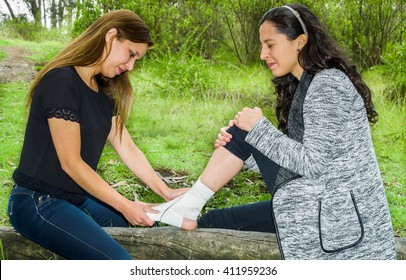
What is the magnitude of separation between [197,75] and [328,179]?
1.97m

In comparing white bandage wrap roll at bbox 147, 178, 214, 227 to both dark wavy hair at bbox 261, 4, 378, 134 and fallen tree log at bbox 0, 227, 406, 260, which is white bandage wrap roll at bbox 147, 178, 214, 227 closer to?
fallen tree log at bbox 0, 227, 406, 260

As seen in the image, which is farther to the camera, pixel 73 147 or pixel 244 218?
pixel 244 218

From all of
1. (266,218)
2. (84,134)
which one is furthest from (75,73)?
(266,218)

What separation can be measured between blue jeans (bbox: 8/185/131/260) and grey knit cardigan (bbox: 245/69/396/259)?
43cm

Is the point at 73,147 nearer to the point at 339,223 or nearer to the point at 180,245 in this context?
the point at 180,245

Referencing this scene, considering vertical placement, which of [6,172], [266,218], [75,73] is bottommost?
[6,172]

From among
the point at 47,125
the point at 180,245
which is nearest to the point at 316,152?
the point at 180,245

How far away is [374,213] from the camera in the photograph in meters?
1.44

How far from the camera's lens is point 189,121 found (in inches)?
120

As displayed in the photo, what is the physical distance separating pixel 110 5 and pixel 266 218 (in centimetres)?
197

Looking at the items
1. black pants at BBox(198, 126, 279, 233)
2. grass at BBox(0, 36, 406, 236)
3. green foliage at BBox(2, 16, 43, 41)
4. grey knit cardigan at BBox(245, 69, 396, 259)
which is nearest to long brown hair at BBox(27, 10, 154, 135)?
grey knit cardigan at BBox(245, 69, 396, 259)

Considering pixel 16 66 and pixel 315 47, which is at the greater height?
pixel 315 47

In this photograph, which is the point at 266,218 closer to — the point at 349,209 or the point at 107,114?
the point at 349,209

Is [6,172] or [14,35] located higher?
[14,35]
